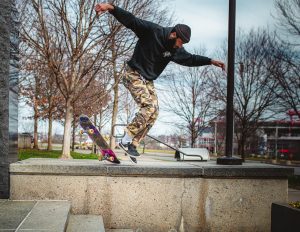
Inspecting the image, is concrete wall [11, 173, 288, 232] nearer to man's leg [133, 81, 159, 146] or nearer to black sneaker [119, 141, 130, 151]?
black sneaker [119, 141, 130, 151]

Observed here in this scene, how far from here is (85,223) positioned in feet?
13.1

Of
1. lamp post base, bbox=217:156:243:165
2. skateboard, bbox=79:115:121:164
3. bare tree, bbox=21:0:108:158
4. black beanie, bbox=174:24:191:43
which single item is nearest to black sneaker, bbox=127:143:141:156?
skateboard, bbox=79:115:121:164

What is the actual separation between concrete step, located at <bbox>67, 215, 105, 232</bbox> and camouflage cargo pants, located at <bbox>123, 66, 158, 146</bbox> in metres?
1.28

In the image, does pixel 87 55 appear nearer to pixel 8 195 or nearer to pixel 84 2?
pixel 84 2

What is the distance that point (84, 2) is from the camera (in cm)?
1554

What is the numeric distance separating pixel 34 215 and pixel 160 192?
5.97 ft

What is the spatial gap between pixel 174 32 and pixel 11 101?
2379 mm

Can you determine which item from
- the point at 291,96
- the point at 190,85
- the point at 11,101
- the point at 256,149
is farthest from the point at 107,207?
the point at 256,149

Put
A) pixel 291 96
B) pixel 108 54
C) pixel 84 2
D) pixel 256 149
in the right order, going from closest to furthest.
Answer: pixel 84 2
pixel 291 96
pixel 108 54
pixel 256 149

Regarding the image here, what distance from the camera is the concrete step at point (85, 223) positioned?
3.67 meters

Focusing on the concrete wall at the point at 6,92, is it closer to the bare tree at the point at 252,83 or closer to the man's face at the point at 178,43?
the man's face at the point at 178,43

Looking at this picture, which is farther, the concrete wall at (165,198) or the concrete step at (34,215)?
the concrete wall at (165,198)

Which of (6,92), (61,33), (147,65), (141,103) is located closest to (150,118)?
(141,103)

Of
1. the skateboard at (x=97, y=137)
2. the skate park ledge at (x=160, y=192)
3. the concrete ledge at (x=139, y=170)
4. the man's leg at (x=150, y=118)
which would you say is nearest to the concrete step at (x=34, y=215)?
the skate park ledge at (x=160, y=192)
